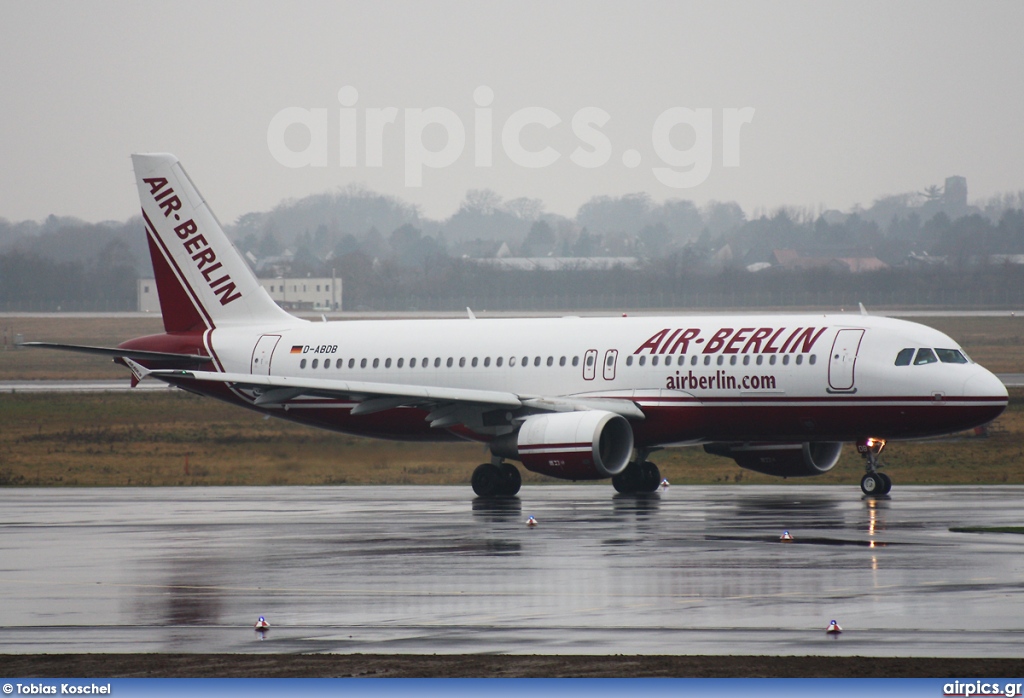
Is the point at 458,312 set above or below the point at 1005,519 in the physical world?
above

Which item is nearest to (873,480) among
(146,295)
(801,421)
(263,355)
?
(801,421)

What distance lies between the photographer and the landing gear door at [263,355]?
4009 centimetres

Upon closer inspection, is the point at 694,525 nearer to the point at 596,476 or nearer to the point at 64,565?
the point at 596,476

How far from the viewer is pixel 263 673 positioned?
13539mm

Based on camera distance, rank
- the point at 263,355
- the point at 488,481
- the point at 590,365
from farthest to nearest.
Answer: the point at 263,355, the point at 590,365, the point at 488,481

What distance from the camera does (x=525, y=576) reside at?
2072 cm

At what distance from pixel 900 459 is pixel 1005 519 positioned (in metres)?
16.1

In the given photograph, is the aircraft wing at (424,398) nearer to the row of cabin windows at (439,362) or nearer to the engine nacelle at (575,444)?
the engine nacelle at (575,444)

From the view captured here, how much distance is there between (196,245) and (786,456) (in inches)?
656

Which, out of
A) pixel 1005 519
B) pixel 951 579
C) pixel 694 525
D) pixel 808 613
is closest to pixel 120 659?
pixel 808 613

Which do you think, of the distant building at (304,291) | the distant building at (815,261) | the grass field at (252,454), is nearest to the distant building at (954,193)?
the distant building at (815,261)

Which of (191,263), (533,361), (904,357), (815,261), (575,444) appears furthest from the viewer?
(815,261)

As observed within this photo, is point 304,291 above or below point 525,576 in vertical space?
above

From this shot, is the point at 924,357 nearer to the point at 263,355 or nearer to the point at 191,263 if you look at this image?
the point at 263,355
